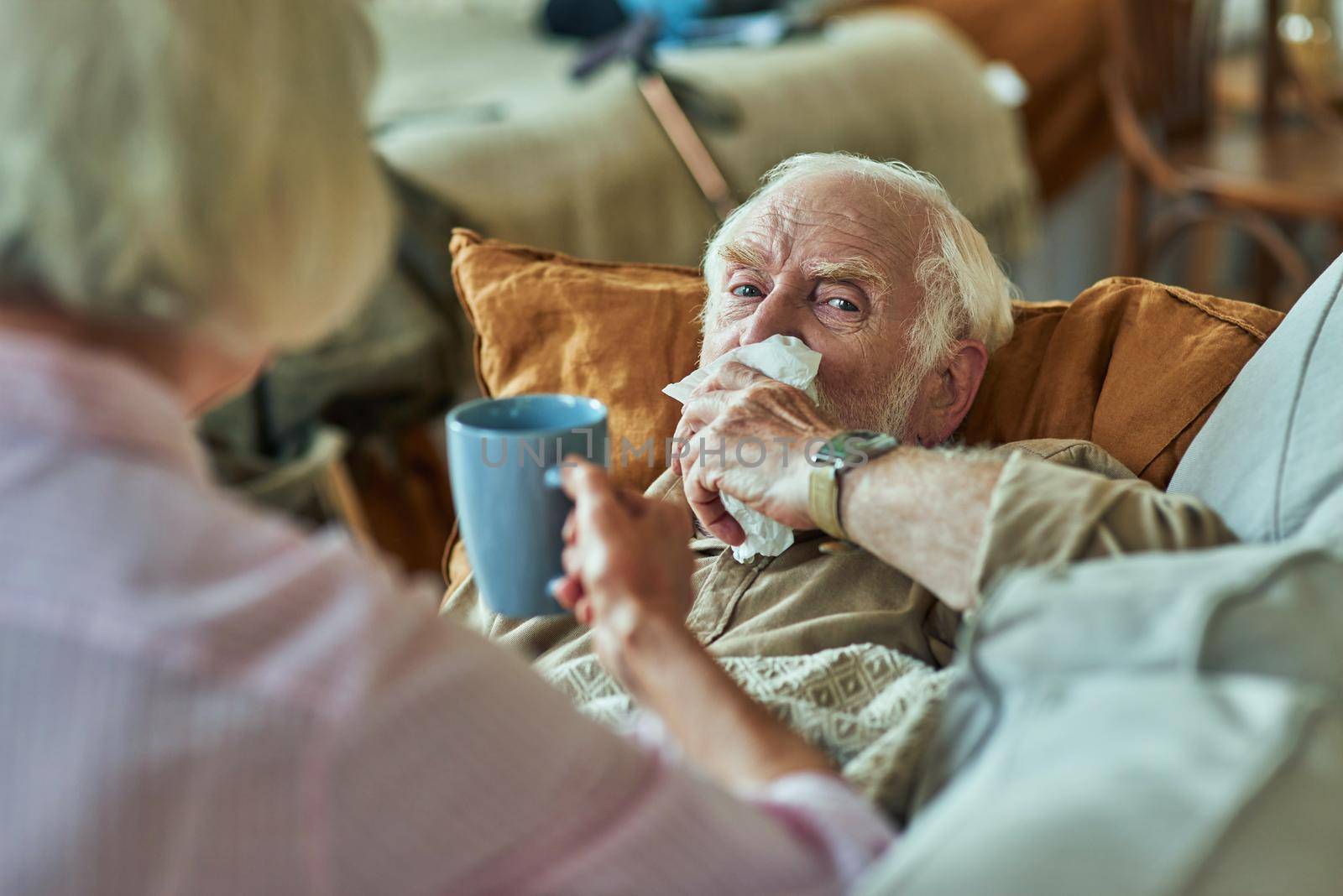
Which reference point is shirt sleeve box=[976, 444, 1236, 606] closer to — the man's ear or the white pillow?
the white pillow

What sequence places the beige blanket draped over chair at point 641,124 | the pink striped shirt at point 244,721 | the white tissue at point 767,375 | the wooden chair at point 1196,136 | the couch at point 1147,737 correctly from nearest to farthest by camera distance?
1. the pink striped shirt at point 244,721
2. the couch at point 1147,737
3. the white tissue at point 767,375
4. the beige blanket draped over chair at point 641,124
5. the wooden chair at point 1196,136

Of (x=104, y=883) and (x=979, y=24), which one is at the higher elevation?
(x=104, y=883)

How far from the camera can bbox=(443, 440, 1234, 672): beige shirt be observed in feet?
3.22

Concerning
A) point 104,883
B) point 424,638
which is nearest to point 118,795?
point 104,883

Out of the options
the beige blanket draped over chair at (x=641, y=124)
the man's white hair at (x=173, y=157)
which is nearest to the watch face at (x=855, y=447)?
the man's white hair at (x=173, y=157)

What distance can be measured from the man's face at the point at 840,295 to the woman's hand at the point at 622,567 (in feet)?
1.69

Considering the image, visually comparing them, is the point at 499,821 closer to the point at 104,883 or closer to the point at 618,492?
the point at 104,883

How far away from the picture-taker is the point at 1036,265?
4.29 m

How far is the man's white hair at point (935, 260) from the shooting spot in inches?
58.1

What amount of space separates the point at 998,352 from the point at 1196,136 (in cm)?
222

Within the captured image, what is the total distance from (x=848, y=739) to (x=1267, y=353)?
0.57m

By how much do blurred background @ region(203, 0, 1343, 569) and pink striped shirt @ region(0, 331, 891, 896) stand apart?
5.36 feet

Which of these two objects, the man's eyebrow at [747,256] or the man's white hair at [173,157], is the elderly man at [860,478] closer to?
the man's eyebrow at [747,256]

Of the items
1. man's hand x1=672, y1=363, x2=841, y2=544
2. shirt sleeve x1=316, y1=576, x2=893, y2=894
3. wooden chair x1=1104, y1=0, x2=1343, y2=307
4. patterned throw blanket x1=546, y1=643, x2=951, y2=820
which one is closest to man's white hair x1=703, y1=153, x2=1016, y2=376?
man's hand x1=672, y1=363, x2=841, y2=544
